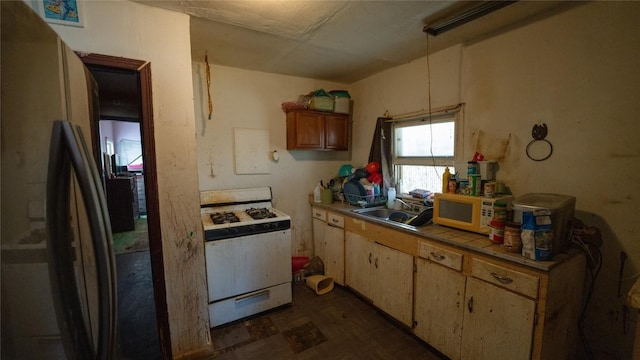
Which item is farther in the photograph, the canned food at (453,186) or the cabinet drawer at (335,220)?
the cabinet drawer at (335,220)

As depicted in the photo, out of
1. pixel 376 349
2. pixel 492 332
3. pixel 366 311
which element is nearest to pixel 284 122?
pixel 366 311

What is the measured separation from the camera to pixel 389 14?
1.73 m

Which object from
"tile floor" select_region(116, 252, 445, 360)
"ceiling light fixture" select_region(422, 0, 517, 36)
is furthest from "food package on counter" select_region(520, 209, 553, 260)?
"ceiling light fixture" select_region(422, 0, 517, 36)

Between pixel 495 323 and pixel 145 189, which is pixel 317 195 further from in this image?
pixel 495 323

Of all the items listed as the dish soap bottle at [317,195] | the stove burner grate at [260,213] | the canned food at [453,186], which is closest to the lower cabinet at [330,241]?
the dish soap bottle at [317,195]

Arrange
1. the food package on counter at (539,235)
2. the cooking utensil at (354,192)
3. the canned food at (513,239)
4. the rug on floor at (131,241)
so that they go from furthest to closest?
1. the rug on floor at (131,241)
2. the cooking utensil at (354,192)
3. the canned food at (513,239)
4. the food package on counter at (539,235)

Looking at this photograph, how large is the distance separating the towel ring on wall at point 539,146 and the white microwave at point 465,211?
35cm

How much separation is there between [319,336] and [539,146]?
2154 mm

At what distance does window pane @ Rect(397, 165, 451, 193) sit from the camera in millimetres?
2578

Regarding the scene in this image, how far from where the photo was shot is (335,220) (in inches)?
108

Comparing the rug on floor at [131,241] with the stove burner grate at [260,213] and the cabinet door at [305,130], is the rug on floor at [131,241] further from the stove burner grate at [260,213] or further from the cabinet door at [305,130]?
the cabinet door at [305,130]

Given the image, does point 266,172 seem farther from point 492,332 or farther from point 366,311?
point 492,332

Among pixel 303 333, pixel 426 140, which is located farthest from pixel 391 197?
pixel 303 333

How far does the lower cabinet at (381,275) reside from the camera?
2021mm
